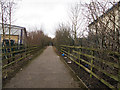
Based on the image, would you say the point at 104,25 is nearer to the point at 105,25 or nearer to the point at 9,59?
the point at 105,25

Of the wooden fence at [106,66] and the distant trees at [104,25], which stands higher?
the distant trees at [104,25]

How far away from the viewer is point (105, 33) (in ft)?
10.00

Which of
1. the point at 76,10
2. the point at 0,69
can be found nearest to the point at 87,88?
the point at 0,69

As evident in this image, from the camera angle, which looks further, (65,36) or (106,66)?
(65,36)

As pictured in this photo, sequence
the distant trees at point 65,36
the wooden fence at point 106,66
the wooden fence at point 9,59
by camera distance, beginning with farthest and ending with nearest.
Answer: the distant trees at point 65,36 < the wooden fence at point 9,59 < the wooden fence at point 106,66

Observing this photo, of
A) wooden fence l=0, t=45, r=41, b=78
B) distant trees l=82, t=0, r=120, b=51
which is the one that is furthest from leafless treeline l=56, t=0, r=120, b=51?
wooden fence l=0, t=45, r=41, b=78

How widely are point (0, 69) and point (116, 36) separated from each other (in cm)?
455

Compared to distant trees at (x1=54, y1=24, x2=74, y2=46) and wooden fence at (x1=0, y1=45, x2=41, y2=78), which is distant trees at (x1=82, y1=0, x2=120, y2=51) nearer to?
wooden fence at (x1=0, y1=45, x2=41, y2=78)

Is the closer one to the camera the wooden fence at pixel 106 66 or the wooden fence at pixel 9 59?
the wooden fence at pixel 106 66

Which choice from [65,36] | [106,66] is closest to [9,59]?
[106,66]

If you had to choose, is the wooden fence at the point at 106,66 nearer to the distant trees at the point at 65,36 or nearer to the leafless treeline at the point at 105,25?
the leafless treeline at the point at 105,25

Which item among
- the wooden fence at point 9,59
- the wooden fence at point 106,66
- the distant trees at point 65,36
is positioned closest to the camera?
the wooden fence at point 106,66

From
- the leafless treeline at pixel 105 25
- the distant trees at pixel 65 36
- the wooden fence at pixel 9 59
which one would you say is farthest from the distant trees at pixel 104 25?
the distant trees at pixel 65 36

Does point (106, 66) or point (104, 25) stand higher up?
point (104, 25)
